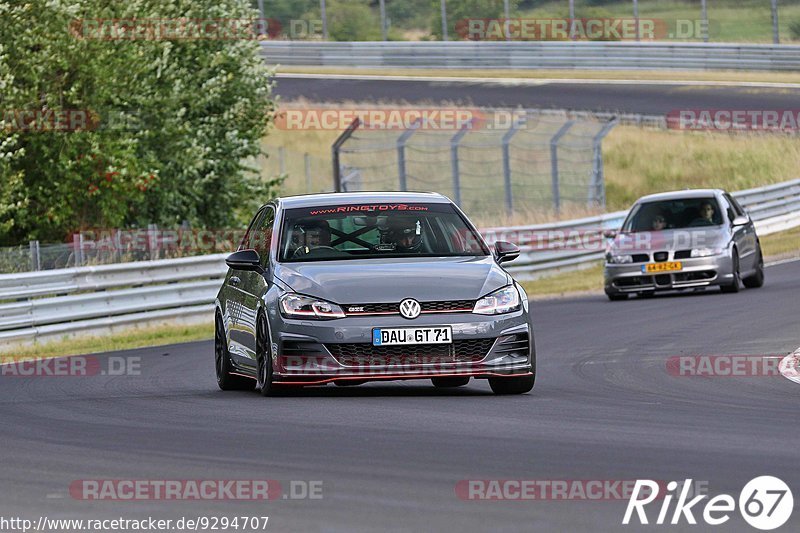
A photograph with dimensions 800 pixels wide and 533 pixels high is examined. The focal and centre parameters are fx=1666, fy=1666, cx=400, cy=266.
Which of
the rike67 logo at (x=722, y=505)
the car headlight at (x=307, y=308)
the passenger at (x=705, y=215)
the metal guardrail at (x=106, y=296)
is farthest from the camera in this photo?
the passenger at (x=705, y=215)

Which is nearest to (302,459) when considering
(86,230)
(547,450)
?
(547,450)

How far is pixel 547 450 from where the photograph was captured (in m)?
8.48

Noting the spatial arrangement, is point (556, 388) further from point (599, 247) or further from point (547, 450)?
point (599, 247)

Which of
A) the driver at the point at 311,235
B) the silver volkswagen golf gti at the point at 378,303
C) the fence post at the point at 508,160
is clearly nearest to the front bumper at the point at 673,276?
the fence post at the point at 508,160

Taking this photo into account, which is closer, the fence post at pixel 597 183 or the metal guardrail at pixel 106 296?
the metal guardrail at pixel 106 296

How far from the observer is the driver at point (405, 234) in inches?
480

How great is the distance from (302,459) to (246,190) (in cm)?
2404

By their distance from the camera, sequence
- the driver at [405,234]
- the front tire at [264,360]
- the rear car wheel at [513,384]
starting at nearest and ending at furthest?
the front tire at [264,360] → the rear car wheel at [513,384] → the driver at [405,234]

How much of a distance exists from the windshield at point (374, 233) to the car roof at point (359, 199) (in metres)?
0.08

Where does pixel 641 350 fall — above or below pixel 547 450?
below
